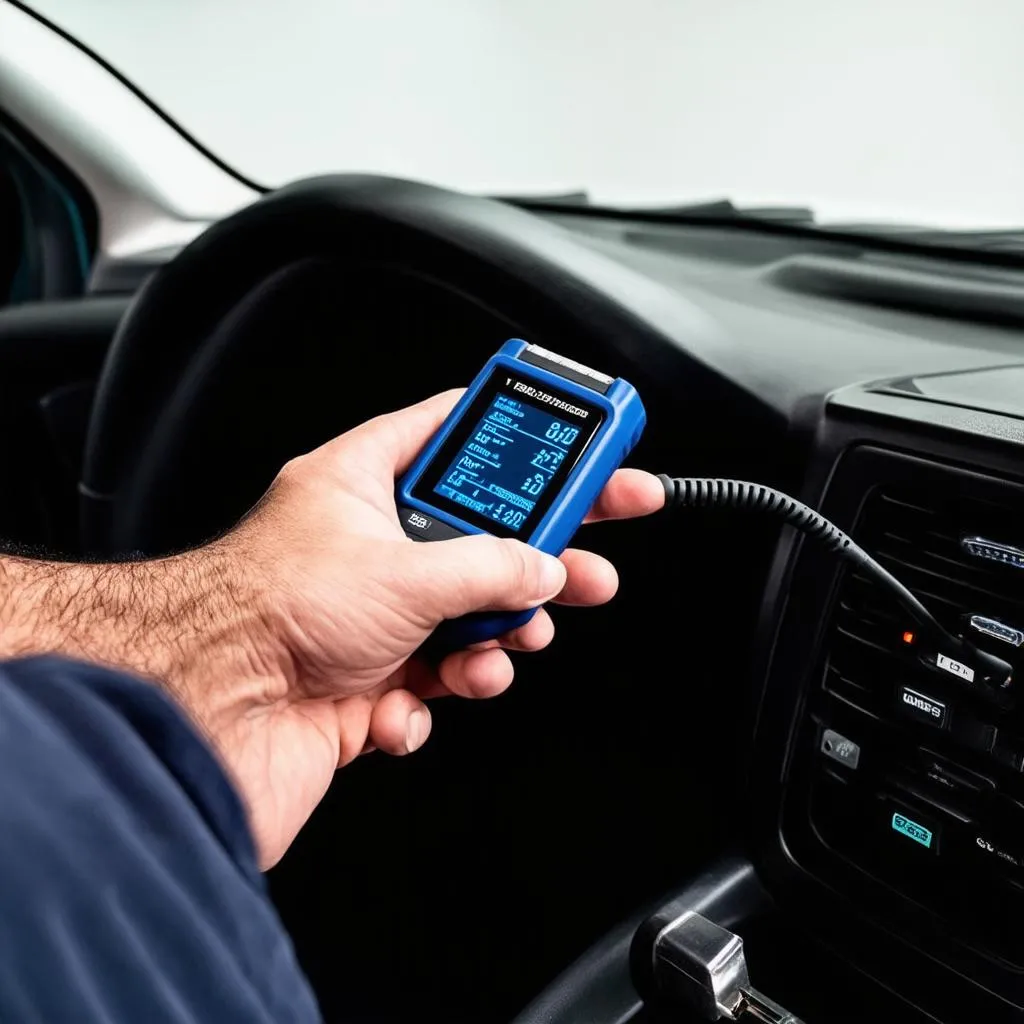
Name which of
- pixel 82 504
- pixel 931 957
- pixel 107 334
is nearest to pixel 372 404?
pixel 82 504

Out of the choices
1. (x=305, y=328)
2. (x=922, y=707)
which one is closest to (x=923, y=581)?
(x=922, y=707)

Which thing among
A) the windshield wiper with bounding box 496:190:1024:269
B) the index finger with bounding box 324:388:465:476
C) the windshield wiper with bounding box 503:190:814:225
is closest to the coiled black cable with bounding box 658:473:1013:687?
the index finger with bounding box 324:388:465:476

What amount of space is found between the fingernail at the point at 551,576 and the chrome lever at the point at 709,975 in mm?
259

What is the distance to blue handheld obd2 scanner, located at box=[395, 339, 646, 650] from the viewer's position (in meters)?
0.82

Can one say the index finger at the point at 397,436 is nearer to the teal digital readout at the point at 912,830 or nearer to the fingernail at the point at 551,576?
→ the fingernail at the point at 551,576

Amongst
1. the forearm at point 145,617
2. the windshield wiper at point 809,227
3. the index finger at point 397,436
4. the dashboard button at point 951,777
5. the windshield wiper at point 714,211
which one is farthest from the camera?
the windshield wiper at point 714,211

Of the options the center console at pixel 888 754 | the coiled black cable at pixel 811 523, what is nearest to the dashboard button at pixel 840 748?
the center console at pixel 888 754

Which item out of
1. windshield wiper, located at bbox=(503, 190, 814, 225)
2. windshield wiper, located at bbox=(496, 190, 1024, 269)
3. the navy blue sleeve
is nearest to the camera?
the navy blue sleeve

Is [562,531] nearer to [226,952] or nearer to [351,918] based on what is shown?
[226,952]

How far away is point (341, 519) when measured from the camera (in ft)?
2.64

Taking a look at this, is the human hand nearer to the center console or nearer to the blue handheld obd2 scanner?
the blue handheld obd2 scanner

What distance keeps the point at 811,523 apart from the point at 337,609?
0.34 m

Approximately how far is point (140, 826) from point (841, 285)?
3.16ft

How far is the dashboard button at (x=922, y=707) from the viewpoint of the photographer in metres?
0.78
